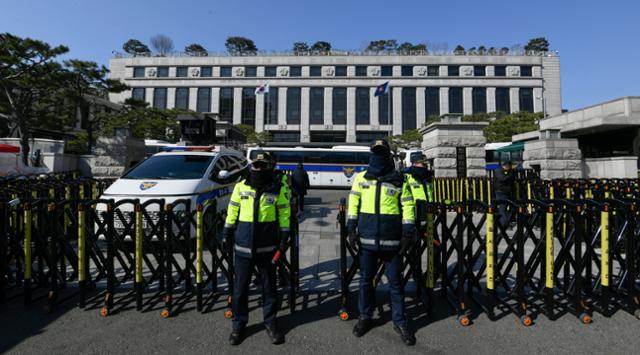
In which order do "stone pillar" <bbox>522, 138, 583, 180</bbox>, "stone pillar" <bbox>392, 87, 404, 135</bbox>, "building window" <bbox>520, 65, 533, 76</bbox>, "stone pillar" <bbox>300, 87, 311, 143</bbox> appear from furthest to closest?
1. "building window" <bbox>520, 65, 533, 76</bbox>
2. "stone pillar" <bbox>300, 87, 311, 143</bbox>
3. "stone pillar" <bbox>392, 87, 404, 135</bbox>
4. "stone pillar" <bbox>522, 138, 583, 180</bbox>

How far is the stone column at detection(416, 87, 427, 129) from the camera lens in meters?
50.3

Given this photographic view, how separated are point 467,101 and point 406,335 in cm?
5484

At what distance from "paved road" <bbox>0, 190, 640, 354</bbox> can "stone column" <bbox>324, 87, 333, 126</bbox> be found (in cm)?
4876

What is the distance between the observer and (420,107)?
50.7 m

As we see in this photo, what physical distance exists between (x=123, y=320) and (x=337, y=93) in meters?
51.6

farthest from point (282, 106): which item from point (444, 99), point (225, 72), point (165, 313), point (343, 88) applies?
point (165, 313)

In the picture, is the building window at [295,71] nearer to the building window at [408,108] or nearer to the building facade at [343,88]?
the building facade at [343,88]

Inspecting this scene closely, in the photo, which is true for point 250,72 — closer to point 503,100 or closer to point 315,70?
point 315,70

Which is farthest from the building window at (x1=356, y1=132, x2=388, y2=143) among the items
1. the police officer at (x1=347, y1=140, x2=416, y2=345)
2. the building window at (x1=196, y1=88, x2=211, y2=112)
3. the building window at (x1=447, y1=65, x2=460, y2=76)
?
the police officer at (x1=347, y1=140, x2=416, y2=345)

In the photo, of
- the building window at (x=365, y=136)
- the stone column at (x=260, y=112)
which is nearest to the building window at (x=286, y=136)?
the stone column at (x=260, y=112)

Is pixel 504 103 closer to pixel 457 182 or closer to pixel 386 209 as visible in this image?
pixel 457 182

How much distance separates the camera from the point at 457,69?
171 feet

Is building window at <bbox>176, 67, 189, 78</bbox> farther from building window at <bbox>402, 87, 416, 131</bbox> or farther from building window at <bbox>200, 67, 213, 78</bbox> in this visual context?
building window at <bbox>402, 87, 416, 131</bbox>

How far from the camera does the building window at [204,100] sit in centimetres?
5331
